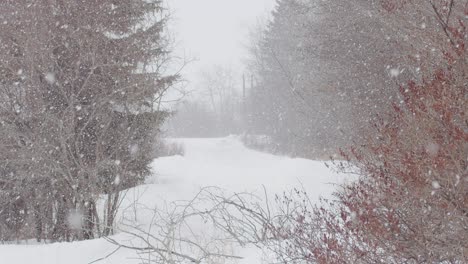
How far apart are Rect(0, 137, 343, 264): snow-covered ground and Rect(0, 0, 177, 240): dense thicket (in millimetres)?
991

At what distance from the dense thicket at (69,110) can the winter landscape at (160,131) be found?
1.2 inches

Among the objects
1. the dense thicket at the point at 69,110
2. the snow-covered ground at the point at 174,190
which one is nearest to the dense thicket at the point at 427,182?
the snow-covered ground at the point at 174,190

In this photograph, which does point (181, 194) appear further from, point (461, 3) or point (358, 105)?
point (461, 3)

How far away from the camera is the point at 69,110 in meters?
8.52

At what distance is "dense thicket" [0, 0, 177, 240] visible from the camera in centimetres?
827

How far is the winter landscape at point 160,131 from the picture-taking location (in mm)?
3219

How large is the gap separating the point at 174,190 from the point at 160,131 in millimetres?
3507

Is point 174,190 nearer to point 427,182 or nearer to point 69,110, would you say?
point 69,110

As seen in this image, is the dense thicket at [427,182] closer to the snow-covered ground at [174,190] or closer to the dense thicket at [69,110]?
the snow-covered ground at [174,190]

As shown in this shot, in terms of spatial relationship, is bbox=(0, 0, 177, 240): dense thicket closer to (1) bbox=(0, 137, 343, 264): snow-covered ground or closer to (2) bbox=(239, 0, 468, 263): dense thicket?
(1) bbox=(0, 137, 343, 264): snow-covered ground

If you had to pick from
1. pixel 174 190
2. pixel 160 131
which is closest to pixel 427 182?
pixel 160 131

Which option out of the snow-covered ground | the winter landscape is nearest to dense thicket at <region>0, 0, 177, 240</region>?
the winter landscape

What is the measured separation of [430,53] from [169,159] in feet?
55.9

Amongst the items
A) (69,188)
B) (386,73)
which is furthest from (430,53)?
(69,188)
